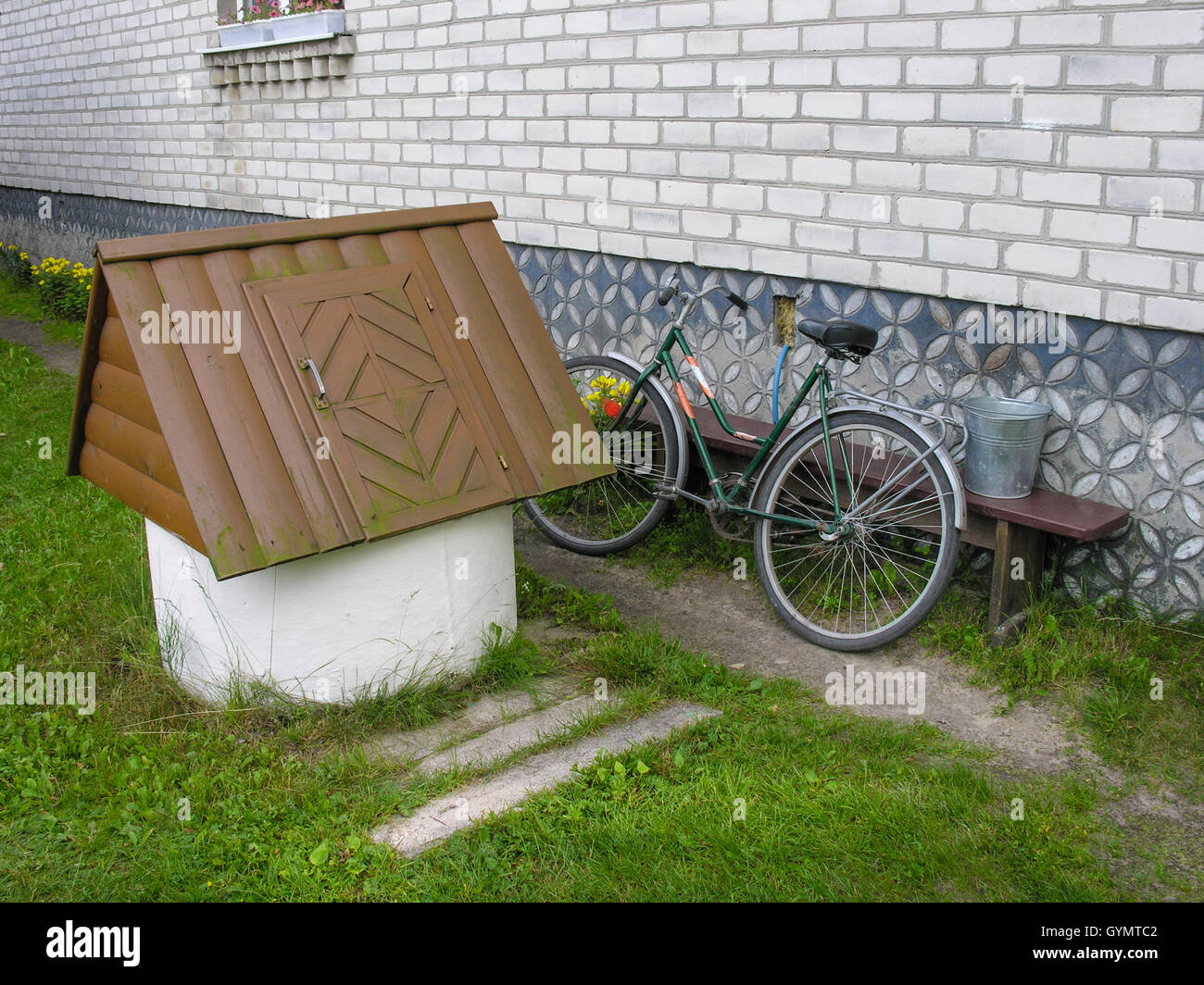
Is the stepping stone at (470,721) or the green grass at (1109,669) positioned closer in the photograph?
the green grass at (1109,669)

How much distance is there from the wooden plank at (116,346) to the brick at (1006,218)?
118 inches

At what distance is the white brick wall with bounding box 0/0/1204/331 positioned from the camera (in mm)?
3928

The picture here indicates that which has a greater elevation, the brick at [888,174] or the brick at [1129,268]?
the brick at [888,174]

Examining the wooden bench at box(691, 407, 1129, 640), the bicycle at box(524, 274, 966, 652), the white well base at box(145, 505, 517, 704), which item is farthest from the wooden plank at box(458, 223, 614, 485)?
the wooden bench at box(691, 407, 1129, 640)

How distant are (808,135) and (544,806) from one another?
3.02 meters

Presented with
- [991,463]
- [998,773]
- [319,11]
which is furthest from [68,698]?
[319,11]

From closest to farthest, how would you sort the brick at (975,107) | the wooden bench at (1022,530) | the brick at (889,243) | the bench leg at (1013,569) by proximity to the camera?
the wooden bench at (1022,530)
the bench leg at (1013,569)
the brick at (975,107)
the brick at (889,243)

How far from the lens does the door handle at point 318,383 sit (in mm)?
3564

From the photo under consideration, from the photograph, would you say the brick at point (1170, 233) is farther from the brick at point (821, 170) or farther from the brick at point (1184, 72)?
the brick at point (821, 170)

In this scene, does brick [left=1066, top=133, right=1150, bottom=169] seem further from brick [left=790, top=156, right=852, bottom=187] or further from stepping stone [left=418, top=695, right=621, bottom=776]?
stepping stone [left=418, top=695, right=621, bottom=776]

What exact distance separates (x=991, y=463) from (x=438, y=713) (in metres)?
2.13

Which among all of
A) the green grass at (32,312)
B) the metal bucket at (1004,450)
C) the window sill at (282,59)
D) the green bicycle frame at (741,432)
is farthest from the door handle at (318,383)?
the green grass at (32,312)

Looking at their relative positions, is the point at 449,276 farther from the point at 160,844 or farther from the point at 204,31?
the point at 204,31

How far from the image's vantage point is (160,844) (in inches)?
126
